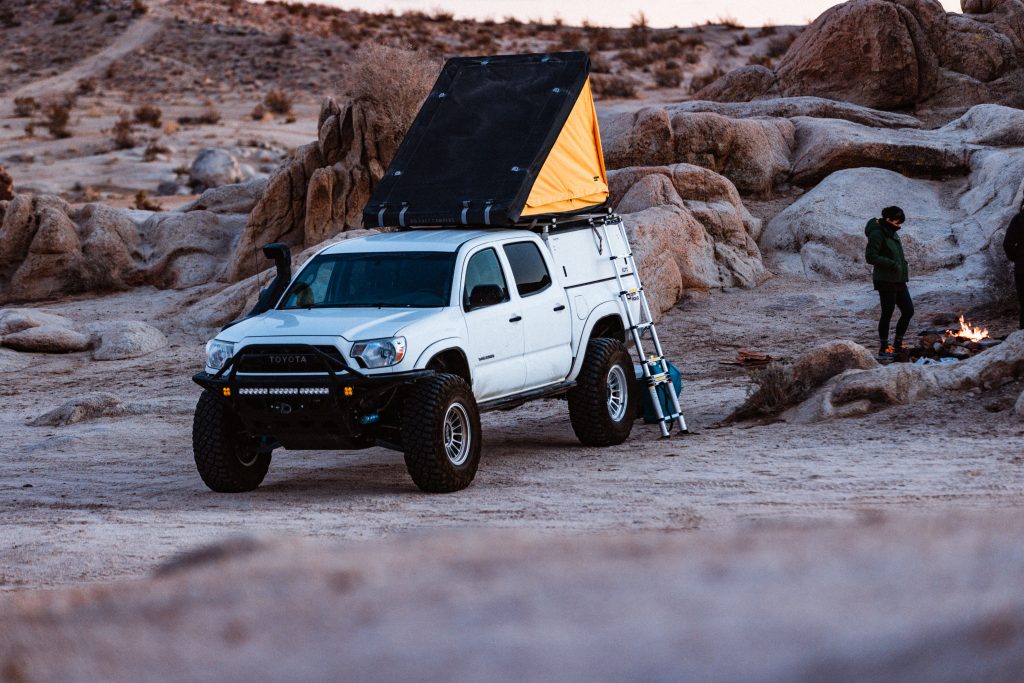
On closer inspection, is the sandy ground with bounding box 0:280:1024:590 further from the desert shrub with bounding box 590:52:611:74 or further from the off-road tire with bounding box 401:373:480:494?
the desert shrub with bounding box 590:52:611:74

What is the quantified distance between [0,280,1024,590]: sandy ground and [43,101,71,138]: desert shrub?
30904 mm

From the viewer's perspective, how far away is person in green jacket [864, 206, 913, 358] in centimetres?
1535

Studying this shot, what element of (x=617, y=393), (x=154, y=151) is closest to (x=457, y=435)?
(x=617, y=393)

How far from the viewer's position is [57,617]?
2.23 meters

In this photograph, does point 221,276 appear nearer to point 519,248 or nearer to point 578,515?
point 519,248

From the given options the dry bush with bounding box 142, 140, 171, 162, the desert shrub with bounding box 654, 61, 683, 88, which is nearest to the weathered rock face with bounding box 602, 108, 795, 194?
the dry bush with bounding box 142, 140, 171, 162

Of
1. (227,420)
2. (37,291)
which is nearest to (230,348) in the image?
(227,420)

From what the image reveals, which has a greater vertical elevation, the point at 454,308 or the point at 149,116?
the point at 149,116

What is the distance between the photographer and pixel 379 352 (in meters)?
9.28

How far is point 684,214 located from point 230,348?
39.0 ft

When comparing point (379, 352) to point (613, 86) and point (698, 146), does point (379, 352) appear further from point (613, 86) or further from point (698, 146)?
point (613, 86)

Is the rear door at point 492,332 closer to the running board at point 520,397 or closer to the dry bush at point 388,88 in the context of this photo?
the running board at point 520,397

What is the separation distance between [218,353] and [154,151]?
108 feet

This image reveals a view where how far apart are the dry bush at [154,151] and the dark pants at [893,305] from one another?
97.5 ft
